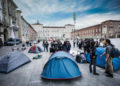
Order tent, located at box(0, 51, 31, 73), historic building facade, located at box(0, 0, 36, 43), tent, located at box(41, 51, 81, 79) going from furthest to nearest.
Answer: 1. historic building facade, located at box(0, 0, 36, 43)
2. tent, located at box(0, 51, 31, 73)
3. tent, located at box(41, 51, 81, 79)

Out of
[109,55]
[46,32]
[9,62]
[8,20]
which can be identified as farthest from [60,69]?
[46,32]

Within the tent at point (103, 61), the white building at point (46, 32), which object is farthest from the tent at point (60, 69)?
the white building at point (46, 32)

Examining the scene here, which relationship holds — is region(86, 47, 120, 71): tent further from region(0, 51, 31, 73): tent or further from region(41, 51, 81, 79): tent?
region(0, 51, 31, 73): tent

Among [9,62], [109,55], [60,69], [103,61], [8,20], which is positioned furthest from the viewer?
[8,20]

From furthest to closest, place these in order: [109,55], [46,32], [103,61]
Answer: [46,32], [103,61], [109,55]

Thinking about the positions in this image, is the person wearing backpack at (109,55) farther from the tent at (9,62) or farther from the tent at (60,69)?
the tent at (9,62)

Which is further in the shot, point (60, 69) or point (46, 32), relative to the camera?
point (46, 32)

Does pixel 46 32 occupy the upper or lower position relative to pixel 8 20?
upper

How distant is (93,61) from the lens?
3.64 meters

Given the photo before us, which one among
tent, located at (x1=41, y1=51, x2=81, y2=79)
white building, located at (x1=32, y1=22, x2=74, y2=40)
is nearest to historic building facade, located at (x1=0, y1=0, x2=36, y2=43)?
tent, located at (x1=41, y1=51, x2=81, y2=79)

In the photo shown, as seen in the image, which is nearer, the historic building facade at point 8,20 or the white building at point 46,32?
the historic building facade at point 8,20

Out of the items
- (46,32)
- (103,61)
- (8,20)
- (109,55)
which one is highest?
(46,32)

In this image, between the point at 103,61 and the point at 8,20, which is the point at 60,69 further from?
the point at 8,20

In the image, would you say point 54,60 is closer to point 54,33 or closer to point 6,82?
point 6,82
